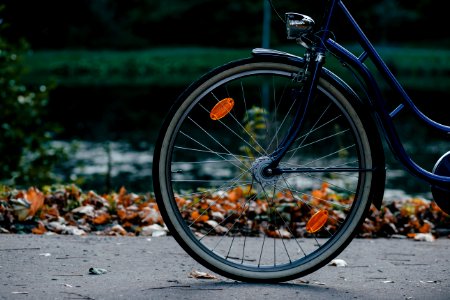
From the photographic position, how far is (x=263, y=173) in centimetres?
340

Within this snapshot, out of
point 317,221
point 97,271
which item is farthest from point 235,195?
point 317,221

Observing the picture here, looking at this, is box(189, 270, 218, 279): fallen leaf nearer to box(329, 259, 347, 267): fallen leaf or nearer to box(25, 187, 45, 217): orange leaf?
box(329, 259, 347, 267): fallen leaf

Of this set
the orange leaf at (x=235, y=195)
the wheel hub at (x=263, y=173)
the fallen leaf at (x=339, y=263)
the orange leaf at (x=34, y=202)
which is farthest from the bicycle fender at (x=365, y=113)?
the orange leaf at (x=235, y=195)

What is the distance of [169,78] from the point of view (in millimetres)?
32312

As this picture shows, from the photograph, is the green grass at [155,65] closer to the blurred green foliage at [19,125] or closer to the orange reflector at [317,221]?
the blurred green foliage at [19,125]

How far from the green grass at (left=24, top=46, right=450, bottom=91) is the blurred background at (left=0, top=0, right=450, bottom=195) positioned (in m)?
0.06

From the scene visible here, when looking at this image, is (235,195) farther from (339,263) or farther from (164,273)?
(164,273)

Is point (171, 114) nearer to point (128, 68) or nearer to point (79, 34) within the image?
point (128, 68)

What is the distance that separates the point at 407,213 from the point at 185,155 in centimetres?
1017

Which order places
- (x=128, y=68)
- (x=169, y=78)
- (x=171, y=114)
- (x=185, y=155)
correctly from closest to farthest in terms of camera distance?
(x=171, y=114)
(x=185, y=155)
(x=169, y=78)
(x=128, y=68)

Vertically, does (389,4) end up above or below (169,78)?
above

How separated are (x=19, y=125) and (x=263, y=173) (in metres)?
4.94

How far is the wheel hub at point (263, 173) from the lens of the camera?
340 centimetres

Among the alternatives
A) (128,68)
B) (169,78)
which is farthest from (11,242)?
(128,68)
